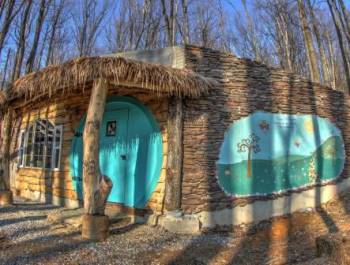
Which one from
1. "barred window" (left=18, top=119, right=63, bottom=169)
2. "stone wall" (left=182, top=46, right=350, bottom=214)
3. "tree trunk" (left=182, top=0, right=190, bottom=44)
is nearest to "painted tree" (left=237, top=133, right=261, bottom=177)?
"stone wall" (left=182, top=46, right=350, bottom=214)

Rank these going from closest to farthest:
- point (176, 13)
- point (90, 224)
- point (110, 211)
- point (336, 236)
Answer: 1. point (336, 236)
2. point (90, 224)
3. point (110, 211)
4. point (176, 13)

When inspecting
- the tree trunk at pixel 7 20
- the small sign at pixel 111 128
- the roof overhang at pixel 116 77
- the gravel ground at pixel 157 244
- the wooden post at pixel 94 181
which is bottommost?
the gravel ground at pixel 157 244

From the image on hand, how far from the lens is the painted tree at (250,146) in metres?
6.68

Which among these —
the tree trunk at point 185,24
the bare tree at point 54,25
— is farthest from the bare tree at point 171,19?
the bare tree at point 54,25

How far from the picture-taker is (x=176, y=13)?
1541cm

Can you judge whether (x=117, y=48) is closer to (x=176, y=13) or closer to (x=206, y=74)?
(x=176, y=13)

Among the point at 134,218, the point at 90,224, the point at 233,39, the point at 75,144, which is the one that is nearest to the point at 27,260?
the point at 90,224

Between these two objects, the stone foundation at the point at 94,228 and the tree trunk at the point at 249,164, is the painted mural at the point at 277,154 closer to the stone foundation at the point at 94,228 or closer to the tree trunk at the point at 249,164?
the tree trunk at the point at 249,164

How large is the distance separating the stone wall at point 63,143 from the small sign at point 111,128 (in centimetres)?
69

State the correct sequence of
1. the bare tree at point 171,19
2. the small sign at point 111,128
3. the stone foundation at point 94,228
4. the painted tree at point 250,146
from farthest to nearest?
the bare tree at point 171,19 < the small sign at point 111,128 < the painted tree at point 250,146 < the stone foundation at point 94,228

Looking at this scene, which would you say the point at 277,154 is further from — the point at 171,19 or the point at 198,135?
the point at 171,19

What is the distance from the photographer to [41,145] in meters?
9.05

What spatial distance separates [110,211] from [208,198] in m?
2.00

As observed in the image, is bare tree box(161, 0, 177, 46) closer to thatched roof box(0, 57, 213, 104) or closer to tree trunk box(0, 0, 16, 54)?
tree trunk box(0, 0, 16, 54)
